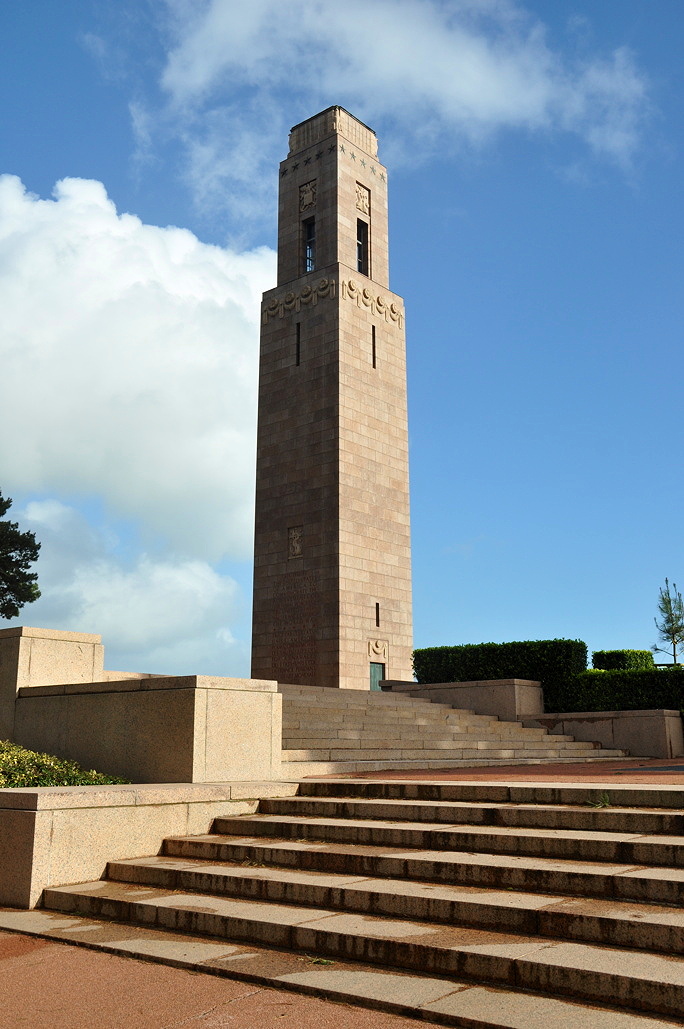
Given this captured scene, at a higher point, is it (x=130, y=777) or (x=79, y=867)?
(x=130, y=777)

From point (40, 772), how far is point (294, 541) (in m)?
18.8

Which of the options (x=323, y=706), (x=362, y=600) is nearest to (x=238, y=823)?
(x=323, y=706)

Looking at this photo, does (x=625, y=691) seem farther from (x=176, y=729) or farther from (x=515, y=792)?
(x=176, y=729)

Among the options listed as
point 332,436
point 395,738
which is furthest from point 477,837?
point 332,436

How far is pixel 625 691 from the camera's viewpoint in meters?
19.7

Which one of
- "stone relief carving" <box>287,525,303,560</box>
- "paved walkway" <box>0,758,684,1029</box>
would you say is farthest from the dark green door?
"paved walkway" <box>0,758,684,1029</box>

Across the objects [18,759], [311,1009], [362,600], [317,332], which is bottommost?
[311,1009]

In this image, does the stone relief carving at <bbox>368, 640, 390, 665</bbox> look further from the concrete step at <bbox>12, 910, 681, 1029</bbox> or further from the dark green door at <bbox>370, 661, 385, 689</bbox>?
the concrete step at <bbox>12, 910, 681, 1029</bbox>

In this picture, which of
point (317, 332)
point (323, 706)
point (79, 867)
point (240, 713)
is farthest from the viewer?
point (317, 332)

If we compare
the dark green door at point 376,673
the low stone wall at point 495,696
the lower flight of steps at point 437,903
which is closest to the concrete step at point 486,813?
the lower flight of steps at point 437,903

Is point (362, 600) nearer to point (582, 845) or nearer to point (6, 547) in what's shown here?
point (6, 547)

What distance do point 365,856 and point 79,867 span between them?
2872mm

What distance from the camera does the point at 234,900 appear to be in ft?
23.1

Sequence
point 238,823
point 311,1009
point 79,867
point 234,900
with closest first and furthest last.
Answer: point 311,1009 < point 234,900 < point 79,867 < point 238,823
